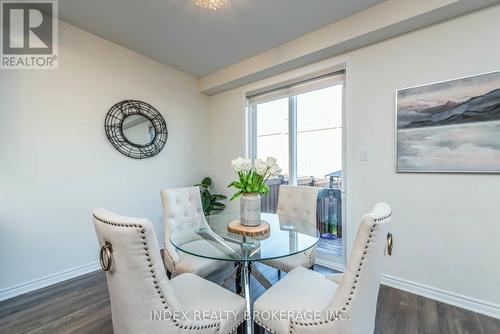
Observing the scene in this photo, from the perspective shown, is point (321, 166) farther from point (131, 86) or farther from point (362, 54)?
point (131, 86)

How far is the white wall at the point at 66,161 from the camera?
1987 millimetres

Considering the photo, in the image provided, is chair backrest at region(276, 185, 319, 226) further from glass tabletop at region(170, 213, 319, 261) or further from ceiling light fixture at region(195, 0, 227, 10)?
ceiling light fixture at region(195, 0, 227, 10)

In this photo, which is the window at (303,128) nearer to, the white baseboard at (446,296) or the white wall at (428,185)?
the white wall at (428,185)

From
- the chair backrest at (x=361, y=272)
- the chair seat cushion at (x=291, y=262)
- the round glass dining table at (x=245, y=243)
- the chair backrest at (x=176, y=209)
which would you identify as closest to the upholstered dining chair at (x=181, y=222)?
the chair backrest at (x=176, y=209)

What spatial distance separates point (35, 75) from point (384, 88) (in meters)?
3.30

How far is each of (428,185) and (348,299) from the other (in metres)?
1.59

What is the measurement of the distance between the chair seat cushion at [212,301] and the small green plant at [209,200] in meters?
1.95

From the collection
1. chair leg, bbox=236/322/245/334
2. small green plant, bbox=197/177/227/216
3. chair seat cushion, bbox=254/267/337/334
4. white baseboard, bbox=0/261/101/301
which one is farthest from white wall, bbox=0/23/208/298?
chair seat cushion, bbox=254/267/337/334

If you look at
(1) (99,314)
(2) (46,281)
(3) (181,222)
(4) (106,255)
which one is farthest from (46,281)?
(4) (106,255)

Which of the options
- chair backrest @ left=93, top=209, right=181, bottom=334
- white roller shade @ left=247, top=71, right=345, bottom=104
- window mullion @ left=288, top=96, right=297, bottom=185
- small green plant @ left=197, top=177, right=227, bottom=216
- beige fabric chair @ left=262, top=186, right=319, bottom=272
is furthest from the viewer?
small green plant @ left=197, top=177, right=227, bottom=216

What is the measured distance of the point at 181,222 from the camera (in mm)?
2094

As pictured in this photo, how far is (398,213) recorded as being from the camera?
6.93ft

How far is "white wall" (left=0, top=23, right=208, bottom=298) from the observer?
6.52ft

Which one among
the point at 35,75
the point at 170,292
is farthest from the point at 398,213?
the point at 35,75
